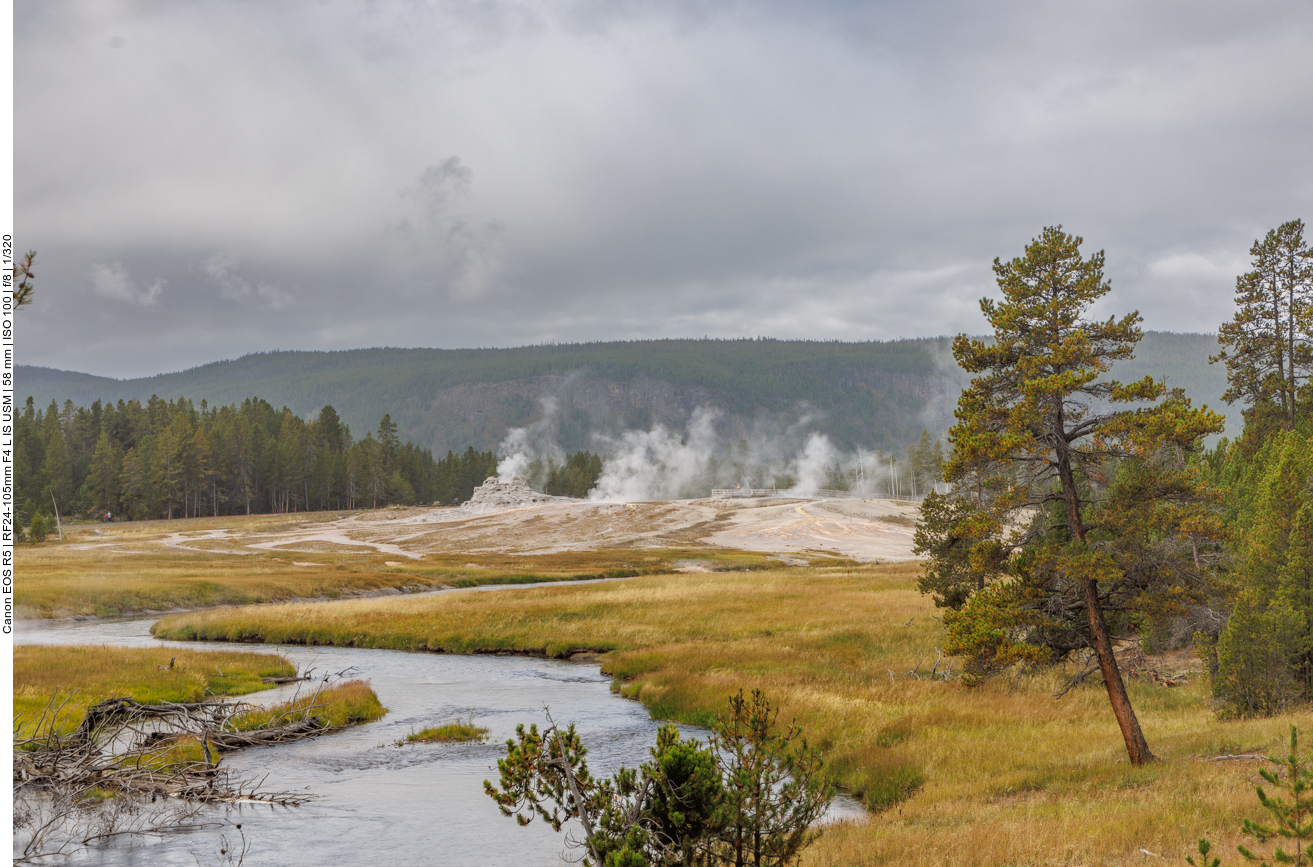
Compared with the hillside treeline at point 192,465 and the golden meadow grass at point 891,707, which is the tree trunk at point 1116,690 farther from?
the hillside treeline at point 192,465

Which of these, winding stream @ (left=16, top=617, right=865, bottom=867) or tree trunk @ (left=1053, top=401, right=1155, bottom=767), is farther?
tree trunk @ (left=1053, top=401, right=1155, bottom=767)

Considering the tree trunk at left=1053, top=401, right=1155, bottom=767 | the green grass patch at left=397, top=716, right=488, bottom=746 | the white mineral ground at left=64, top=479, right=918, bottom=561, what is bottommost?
the white mineral ground at left=64, top=479, right=918, bottom=561

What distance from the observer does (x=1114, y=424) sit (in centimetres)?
1794

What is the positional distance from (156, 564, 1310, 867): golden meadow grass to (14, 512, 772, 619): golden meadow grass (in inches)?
402

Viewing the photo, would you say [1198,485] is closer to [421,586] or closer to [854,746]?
[854,746]

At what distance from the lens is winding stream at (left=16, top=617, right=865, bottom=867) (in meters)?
16.5

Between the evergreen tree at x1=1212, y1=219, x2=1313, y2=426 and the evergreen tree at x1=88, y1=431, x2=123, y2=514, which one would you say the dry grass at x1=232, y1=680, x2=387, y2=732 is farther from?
the evergreen tree at x1=88, y1=431, x2=123, y2=514

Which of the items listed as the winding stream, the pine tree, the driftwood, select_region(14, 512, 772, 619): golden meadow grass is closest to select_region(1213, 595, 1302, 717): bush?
the pine tree

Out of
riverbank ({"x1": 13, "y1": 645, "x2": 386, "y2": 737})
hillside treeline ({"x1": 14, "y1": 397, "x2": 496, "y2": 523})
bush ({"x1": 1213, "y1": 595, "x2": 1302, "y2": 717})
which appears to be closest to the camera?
bush ({"x1": 1213, "y1": 595, "x2": 1302, "y2": 717})

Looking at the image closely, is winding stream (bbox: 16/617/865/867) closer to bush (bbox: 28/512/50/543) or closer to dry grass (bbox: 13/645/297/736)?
dry grass (bbox: 13/645/297/736)

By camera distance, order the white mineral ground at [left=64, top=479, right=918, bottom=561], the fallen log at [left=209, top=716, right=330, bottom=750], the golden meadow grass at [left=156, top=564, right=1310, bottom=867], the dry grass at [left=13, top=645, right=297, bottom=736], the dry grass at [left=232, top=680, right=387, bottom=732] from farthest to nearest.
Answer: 1. the white mineral ground at [left=64, top=479, right=918, bottom=561]
2. the dry grass at [left=13, top=645, right=297, bottom=736]
3. the dry grass at [left=232, top=680, right=387, bottom=732]
4. the fallen log at [left=209, top=716, right=330, bottom=750]
5. the golden meadow grass at [left=156, top=564, right=1310, bottom=867]

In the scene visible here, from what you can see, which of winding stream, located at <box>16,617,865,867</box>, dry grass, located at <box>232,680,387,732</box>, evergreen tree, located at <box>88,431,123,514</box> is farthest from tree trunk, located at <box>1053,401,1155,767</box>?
evergreen tree, located at <box>88,431,123,514</box>

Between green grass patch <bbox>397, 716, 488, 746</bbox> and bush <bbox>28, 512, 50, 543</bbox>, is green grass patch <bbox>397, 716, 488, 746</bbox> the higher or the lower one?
the lower one

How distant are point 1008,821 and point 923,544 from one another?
20565 mm
